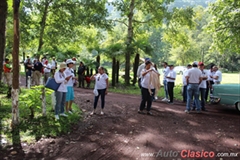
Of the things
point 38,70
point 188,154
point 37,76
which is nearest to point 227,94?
point 188,154

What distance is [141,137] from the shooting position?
18.1 ft

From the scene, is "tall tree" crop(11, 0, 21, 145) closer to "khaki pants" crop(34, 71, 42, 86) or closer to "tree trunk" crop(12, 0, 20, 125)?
"tree trunk" crop(12, 0, 20, 125)

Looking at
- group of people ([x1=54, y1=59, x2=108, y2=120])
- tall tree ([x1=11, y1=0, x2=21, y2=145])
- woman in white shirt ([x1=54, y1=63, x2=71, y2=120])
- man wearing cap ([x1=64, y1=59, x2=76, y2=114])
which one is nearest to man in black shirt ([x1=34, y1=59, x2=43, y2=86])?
group of people ([x1=54, y1=59, x2=108, y2=120])

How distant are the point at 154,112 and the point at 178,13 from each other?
12.8 metres

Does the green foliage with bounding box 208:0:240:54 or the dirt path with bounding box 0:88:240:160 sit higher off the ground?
the green foliage with bounding box 208:0:240:54

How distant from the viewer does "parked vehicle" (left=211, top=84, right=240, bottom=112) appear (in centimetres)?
838

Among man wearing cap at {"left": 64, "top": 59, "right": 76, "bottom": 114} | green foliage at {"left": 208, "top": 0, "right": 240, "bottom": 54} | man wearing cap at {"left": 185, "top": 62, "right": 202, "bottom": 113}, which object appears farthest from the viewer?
green foliage at {"left": 208, "top": 0, "right": 240, "bottom": 54}

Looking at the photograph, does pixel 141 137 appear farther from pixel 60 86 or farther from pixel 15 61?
pixel 15 61

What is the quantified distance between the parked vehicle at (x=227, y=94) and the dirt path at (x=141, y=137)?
2.40 feet

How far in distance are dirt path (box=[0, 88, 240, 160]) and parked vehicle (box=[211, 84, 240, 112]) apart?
731 millimetres

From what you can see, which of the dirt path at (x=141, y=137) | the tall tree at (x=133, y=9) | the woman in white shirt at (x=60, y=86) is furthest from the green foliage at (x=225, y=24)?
the woman in white shirt at (x=60, y=86)

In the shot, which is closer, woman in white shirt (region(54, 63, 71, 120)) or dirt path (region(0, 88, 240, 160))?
dirt path (region(0, 88, 240, 160))

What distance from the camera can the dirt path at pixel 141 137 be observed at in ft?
15.2

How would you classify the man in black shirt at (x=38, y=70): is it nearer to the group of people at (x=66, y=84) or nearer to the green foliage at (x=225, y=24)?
the group of people at (x=66, y=84)
